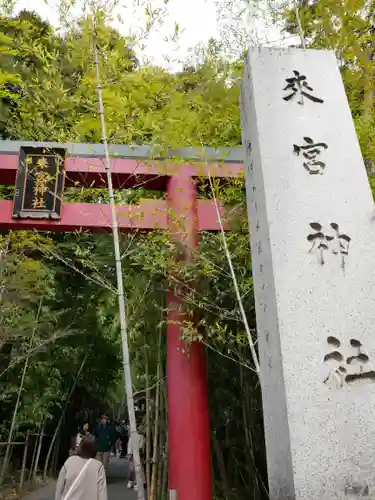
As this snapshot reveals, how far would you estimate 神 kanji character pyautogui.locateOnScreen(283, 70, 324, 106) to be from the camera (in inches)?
105

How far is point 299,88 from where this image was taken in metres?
2.70

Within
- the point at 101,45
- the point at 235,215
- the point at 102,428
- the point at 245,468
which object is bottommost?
the point at 245,468

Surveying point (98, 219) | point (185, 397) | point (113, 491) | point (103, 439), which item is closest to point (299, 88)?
point (98, 219)

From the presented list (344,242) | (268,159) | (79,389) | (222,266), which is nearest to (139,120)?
→ (222,266)

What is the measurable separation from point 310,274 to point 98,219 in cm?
316

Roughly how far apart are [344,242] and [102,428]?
229 inches

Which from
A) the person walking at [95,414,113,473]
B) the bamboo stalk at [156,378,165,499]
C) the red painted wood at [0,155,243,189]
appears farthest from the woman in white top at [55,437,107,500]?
the person walking at [95,414,113,473]

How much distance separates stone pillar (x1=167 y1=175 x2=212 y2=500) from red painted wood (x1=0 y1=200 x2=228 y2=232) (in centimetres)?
14

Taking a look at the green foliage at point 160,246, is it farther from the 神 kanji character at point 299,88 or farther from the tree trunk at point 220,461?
the 神 kanji character at point 299,88

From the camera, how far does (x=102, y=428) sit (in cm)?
690

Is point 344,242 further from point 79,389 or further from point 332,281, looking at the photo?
point 79,389

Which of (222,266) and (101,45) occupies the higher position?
(101,45)

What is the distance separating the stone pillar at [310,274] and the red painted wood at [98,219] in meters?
2.12

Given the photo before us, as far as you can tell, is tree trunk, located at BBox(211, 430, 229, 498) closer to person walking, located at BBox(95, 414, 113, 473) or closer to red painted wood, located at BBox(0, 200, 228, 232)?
red painted wood, located at BBox(0, 200, 228, 232)
